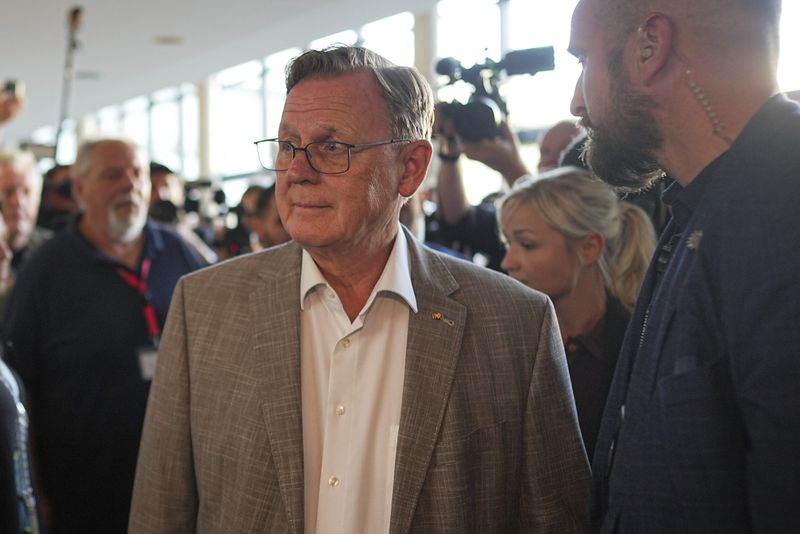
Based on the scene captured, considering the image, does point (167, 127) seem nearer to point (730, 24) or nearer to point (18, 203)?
point (18, 203)

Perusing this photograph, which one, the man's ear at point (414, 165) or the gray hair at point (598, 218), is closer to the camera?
the man's ear at point (414, 165)

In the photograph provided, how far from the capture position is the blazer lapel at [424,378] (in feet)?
4.47

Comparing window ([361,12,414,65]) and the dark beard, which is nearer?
the dark beard

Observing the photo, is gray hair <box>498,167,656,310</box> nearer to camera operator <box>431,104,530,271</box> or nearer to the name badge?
camera operator <box>431,104,530,271</box>

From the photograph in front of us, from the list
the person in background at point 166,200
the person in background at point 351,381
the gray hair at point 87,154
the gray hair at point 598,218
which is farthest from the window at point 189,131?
the person in background at point 351,381

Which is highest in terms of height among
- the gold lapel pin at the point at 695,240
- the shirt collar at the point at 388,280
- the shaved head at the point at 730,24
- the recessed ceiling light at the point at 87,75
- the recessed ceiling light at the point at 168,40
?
the recessed ceiling light at the point at 87,75

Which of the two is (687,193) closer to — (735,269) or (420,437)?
(735,269)

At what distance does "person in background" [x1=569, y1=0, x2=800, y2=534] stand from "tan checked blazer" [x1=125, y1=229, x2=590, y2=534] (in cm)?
25

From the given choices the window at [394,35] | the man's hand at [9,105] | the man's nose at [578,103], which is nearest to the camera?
the man's nose at [578,103]

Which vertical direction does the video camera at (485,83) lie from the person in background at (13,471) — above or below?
above

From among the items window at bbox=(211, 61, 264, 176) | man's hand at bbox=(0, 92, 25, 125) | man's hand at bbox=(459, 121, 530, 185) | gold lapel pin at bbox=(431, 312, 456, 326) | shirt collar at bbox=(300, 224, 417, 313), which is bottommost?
gold lapel pin at bbox=(431, 312, 456, 326)

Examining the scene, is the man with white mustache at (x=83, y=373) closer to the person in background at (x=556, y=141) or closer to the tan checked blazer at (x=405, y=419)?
the tan checked blazer at (x=405, y=419)

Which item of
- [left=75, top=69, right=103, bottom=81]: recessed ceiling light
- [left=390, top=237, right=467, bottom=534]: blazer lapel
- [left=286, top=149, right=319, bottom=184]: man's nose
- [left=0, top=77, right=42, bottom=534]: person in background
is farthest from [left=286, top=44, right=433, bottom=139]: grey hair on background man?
[left=75, top=69, right=103, bottom=81]: recessed ceiling light

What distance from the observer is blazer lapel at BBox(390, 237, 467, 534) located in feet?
4.47
